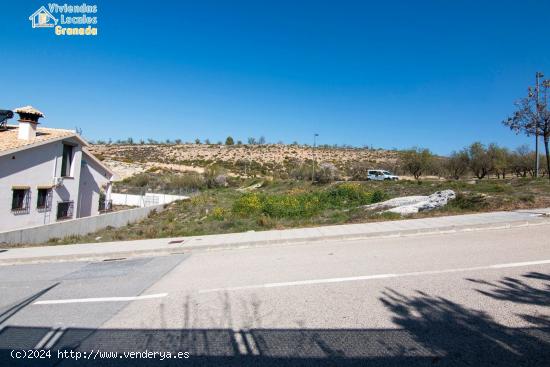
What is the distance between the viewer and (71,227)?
17.3 metres

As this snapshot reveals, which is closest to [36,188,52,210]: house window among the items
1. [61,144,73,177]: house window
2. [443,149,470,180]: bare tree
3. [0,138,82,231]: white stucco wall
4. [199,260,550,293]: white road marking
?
[0,138,82,231]: white stucco wall

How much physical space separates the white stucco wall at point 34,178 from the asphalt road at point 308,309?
12.4 metres

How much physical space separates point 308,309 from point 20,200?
20704mm

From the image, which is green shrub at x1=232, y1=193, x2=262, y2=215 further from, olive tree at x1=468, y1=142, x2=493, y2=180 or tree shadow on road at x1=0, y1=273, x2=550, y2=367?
olive tree at x1=468, y1=142, x2=493, y2=180

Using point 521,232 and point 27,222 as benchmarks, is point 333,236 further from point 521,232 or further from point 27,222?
point 27,222

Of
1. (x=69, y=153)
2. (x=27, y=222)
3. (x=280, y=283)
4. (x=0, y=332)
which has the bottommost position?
(x=27, y=222)

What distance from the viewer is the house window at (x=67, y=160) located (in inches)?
862

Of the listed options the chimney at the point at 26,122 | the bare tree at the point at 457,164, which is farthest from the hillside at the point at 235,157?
the chimney at the point at 26,122

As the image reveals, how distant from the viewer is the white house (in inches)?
683

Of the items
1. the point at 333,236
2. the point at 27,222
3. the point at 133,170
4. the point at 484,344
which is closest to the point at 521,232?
the point at 333,236

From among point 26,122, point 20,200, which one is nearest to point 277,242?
point 20,200

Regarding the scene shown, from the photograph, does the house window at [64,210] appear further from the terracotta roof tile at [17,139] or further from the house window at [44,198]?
the terracotta roof tile at [17,139]

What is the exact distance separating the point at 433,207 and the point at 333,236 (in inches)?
279

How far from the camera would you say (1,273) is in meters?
8.20
